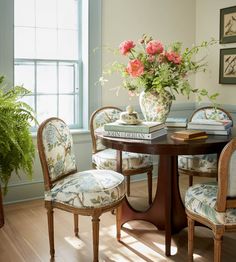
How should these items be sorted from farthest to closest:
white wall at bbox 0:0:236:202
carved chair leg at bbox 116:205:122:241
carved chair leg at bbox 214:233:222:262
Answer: white wall at bbox 0:0:236:202 < carved chair leg at bbox 116:205:122:241 < carved chair leg at bbox 214:233:222:262

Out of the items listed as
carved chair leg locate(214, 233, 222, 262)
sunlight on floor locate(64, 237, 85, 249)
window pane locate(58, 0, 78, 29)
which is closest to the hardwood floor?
sunlight on floor locate(64, 237, 85, 249)

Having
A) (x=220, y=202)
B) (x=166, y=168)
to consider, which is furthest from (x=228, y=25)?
(x=220, y=202)

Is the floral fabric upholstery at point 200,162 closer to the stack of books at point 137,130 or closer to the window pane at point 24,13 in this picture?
the stack of books at point 137,130

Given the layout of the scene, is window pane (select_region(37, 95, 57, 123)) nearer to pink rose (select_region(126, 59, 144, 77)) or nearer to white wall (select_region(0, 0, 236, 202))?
white wall (select_region(0, 0, 236, 202))

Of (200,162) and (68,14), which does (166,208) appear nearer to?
(200,162)

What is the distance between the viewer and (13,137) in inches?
108

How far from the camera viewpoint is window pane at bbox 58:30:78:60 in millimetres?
3781

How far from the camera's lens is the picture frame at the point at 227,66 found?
163 inches

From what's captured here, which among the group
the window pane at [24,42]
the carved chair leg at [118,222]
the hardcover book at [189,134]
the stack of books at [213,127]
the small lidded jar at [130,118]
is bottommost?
the carved chair leg at [118,222]

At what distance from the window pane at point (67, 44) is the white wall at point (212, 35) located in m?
1.60

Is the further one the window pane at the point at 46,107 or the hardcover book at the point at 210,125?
the window pane at the point at 46,107

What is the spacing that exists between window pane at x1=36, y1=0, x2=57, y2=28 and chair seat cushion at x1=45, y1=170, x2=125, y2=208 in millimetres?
1859

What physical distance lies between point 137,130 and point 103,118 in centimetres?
108

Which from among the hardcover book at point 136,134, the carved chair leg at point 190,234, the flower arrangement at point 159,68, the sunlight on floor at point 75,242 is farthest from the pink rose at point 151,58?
the sunlight on floor at point 75,242
